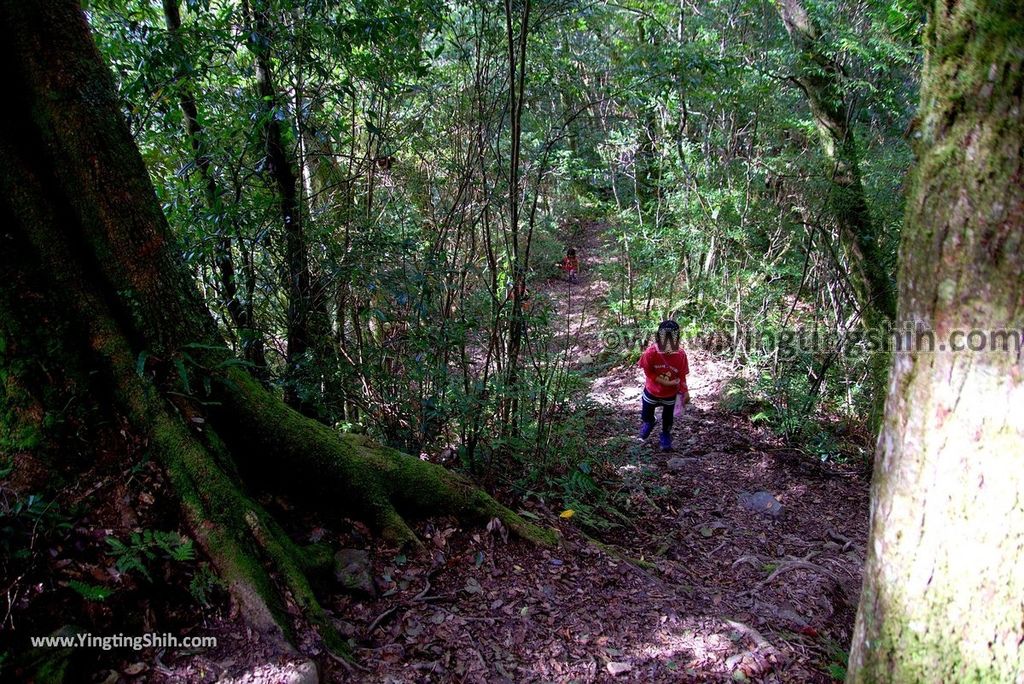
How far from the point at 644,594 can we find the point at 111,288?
3.62 meters

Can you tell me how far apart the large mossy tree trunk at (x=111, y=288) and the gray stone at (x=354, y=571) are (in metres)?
0.16

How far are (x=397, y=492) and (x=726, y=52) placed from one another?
8.98 meters

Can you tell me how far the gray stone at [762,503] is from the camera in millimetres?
5633

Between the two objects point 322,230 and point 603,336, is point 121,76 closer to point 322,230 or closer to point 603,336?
point 322,230

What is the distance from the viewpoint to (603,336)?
36.5 feet

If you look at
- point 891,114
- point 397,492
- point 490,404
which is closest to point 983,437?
point 397,492

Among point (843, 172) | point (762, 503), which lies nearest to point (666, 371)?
point (762, 503)

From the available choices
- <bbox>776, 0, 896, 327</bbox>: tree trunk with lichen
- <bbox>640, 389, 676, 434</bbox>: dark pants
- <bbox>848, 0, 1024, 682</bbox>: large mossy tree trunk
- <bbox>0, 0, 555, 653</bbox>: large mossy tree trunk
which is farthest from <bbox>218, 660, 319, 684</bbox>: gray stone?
<bbox>776, 0, 896, 327</bbox>: tree trunk with lichen

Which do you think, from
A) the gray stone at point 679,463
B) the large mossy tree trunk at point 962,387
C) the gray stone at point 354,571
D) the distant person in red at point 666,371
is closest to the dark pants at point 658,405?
the distant person in red at point 666,371

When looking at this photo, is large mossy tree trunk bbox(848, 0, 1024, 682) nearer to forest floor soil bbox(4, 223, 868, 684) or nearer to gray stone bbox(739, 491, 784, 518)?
forest floor soil bbox(4, 223, 868, 684)

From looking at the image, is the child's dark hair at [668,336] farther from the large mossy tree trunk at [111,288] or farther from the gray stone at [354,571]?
the large mossy tree trunk at [111,288]

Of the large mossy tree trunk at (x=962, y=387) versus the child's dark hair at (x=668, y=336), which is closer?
the large mossy tree trunk at (x=962, y=387)

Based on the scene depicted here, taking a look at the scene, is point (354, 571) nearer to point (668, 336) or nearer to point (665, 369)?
point (668, 336)

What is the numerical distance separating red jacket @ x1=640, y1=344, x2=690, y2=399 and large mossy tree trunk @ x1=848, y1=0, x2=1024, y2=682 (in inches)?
163
